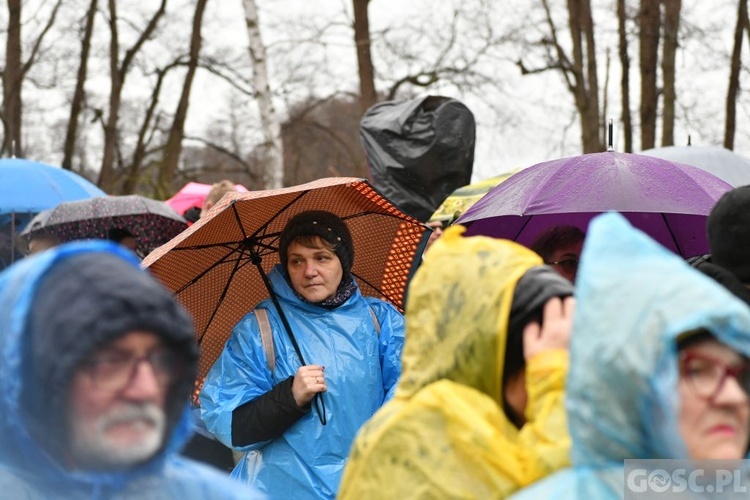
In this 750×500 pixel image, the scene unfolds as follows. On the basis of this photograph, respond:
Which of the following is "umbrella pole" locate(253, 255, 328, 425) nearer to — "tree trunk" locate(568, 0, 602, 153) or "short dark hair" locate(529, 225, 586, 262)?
"short dark hair" locate(529, 225, 586, 262)

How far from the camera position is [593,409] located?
2.27 metres

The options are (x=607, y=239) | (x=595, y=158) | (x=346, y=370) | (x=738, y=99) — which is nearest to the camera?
(x=607, y=239)

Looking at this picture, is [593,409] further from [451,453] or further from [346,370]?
[346,370]

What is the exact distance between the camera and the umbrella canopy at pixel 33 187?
10.3 m

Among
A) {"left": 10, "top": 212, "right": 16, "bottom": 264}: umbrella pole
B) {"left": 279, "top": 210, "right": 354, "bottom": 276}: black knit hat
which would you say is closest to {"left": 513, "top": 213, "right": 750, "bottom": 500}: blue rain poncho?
{"left": 279, "top": 210, "right": 354, "bottom": 276}: black knit hat

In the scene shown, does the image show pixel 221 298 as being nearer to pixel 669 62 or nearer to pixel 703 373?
pixel 703 373

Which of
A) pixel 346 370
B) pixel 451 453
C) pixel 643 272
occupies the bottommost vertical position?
pixel 346 370

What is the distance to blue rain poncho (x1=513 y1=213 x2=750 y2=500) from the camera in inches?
87.1

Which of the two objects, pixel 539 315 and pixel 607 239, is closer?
pixel 607 239

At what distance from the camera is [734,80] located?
19422 millimetres

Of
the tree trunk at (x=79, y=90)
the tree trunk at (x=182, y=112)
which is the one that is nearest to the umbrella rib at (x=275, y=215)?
the tree trunk at (x=182, y=112)

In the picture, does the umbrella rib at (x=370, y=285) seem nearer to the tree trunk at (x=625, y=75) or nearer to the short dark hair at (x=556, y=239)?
the short dark hair at (x=556, y=239)

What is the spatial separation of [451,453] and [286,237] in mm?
2555

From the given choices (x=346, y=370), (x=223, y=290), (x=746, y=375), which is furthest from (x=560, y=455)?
(x=223, y=290)
